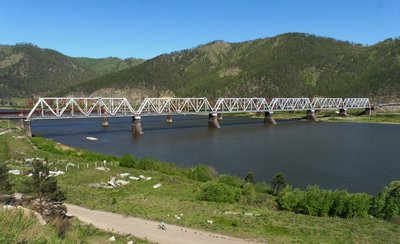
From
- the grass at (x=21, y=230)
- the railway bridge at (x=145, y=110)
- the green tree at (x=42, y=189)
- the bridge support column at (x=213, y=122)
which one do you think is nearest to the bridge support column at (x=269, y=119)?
the railway bridge at (x=145, y=110)

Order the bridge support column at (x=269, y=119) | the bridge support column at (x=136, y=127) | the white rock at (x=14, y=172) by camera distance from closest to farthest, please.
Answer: the white rock at (x=14, y=172), the bridge support column at (x=136, y=127), the bridge support column at (x=269, y=119)

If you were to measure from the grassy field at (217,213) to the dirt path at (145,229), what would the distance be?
111 centimetres

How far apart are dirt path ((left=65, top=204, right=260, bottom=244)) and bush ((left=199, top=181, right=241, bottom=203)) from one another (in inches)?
390

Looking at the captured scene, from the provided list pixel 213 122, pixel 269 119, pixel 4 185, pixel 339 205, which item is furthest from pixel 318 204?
pixel 269 119

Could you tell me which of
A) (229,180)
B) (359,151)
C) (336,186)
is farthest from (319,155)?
(229,180)

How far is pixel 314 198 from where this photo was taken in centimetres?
3400

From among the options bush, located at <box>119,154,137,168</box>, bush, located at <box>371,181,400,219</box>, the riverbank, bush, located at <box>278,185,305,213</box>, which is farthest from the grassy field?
the riverbank

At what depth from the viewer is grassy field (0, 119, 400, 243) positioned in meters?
25.1

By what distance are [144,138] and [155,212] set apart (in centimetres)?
7688

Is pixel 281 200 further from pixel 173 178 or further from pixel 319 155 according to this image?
pixel 319 155

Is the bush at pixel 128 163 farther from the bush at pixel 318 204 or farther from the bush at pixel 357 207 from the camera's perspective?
the bush at pixel 357 207

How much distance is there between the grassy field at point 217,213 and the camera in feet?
82.3

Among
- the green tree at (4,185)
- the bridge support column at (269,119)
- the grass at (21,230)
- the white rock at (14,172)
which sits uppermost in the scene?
the grass at (21,230)

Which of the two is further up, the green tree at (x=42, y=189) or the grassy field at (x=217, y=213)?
the green tree at (x=42, y=189)
